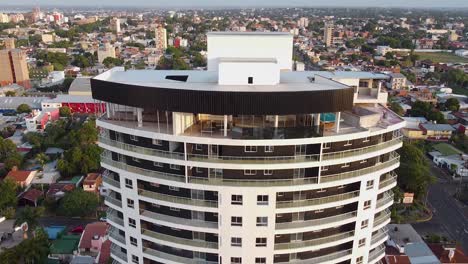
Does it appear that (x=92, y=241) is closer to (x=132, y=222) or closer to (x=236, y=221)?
(x=132, y=222)

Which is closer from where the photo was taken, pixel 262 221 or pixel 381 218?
pixel 262 221

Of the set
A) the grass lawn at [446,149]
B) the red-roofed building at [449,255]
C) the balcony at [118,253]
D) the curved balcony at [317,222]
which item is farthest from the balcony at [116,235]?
the grass lawn at [446,149]

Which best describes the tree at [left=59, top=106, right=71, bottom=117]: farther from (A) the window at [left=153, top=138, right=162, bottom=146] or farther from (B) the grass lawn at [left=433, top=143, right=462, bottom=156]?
(B) the grass lawn at [left=433, top=143, right=462, bottom=156]

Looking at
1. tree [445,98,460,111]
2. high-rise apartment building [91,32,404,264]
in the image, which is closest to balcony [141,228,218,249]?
high-rise apartment building [91,32,404,264]

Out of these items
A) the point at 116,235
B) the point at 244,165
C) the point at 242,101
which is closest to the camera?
the point at 242,101

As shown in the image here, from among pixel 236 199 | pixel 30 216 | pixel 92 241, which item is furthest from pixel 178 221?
pixel 30 216

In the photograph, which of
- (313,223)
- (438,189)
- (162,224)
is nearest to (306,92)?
(313,223)

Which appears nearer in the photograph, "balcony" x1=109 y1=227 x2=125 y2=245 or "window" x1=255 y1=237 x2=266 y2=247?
"window" x1=255 y1=237 x2=266 y2=247

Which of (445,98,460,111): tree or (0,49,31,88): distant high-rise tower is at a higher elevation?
(0,49,31,88): distant high-rise tower
